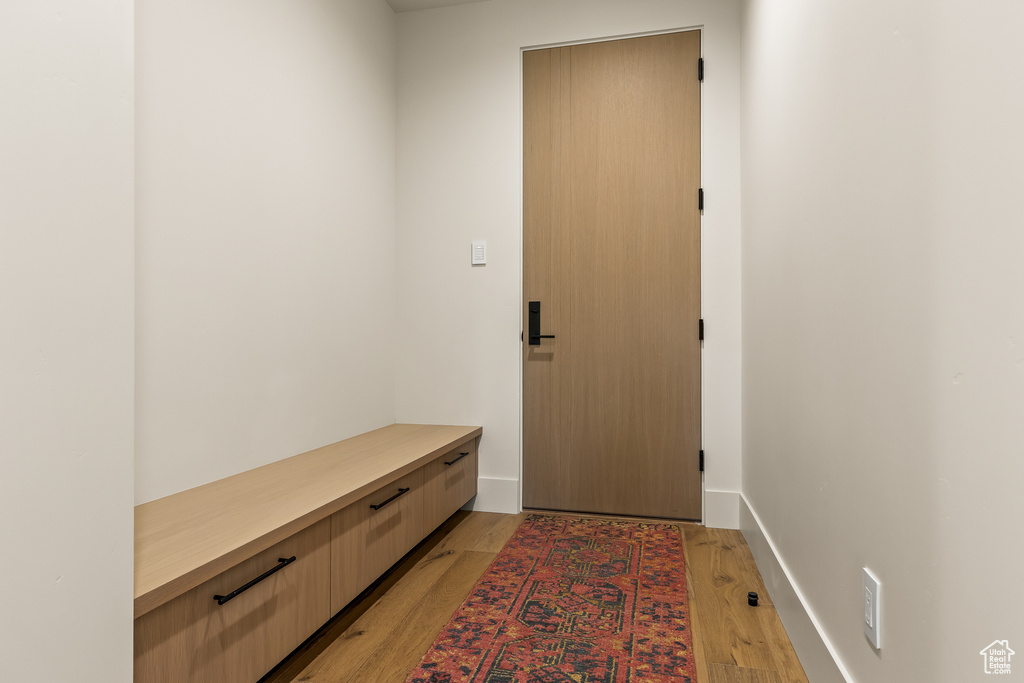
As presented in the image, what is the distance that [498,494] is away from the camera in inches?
124

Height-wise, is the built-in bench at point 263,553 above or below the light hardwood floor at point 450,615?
Answer: above

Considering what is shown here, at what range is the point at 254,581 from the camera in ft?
4.58

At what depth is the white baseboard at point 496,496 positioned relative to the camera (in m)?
3.11

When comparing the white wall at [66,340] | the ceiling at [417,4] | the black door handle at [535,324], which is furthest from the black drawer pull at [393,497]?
the ceiling at [417,4]

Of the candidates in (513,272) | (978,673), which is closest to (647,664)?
(978,673)

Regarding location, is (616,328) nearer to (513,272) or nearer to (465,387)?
(513,272)

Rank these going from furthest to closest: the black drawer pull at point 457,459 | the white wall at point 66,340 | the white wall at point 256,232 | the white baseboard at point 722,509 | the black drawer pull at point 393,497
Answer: the white baseboard at point 722,509
the black drawer pull at point 457,459
the black drawer pull at point 393,497
the white wall at point 256,232
the white wall at point 66,340

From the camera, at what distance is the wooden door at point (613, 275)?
2939 mm

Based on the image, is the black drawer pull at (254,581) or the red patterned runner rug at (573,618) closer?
the black drawer pull at (254,581)

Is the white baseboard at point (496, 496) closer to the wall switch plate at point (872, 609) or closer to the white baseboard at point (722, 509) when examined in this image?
the white baseboard at point (722, 509)

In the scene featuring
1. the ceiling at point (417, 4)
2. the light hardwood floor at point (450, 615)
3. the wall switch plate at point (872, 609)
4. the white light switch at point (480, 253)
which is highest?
the ceiling at point (417, 4)

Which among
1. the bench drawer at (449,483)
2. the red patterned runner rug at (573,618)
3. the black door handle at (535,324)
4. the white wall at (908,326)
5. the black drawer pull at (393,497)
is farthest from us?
the black door handle at (535,324)

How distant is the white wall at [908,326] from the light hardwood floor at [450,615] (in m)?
0.24

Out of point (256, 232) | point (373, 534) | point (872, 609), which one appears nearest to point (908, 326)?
point (872, 609)
